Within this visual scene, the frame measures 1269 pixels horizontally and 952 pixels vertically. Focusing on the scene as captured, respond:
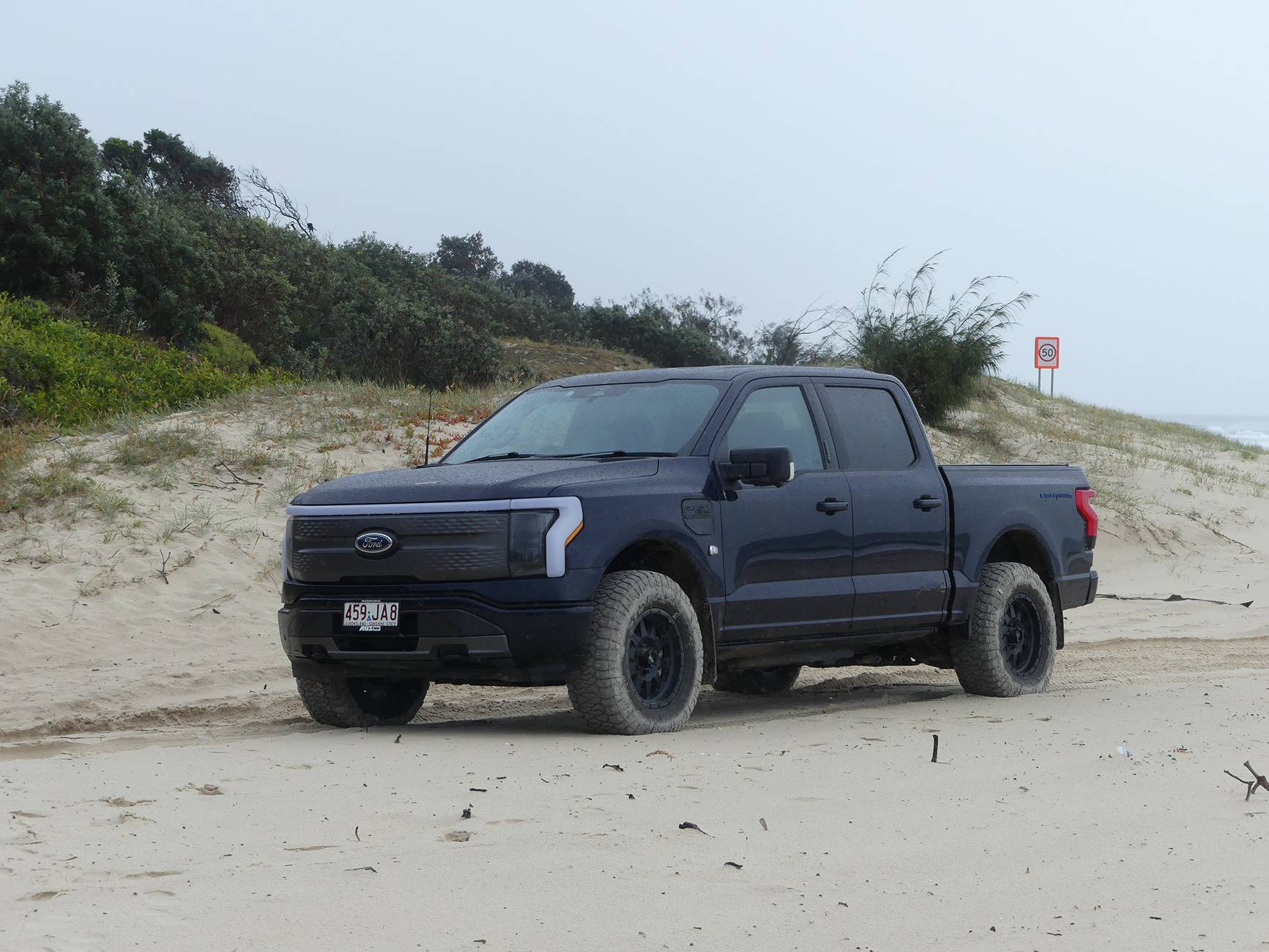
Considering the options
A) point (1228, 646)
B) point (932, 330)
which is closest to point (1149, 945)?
point (1228, 646)

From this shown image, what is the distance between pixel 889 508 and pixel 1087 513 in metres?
2.07

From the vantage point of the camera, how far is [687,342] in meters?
36.9

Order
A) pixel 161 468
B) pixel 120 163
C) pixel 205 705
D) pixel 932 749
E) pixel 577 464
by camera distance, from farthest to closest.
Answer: pixel 120 163
pixel 161 468
pixel 205 705
pixel 577 464
pixel 932 749

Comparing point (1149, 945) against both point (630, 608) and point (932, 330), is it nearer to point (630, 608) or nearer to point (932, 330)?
point (630, 608)

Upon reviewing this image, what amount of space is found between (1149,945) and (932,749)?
2801mm

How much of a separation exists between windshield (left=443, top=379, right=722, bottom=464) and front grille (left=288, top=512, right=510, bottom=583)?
995 mm

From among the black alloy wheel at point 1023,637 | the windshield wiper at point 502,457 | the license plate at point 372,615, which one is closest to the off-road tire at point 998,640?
the black alloy wheel at point 1023,637

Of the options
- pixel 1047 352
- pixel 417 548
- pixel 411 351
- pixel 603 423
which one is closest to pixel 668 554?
pixel 603 423

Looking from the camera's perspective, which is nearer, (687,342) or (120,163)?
(687,342)

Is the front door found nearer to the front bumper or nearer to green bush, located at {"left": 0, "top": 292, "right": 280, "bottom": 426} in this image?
the front bumper

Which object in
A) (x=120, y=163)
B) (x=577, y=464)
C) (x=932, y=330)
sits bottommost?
(x=577, y=464)

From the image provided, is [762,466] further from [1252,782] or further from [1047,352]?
[1047,352]

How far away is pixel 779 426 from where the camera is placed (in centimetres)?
813

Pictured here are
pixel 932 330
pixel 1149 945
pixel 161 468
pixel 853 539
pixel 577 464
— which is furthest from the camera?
pixel 932 330
